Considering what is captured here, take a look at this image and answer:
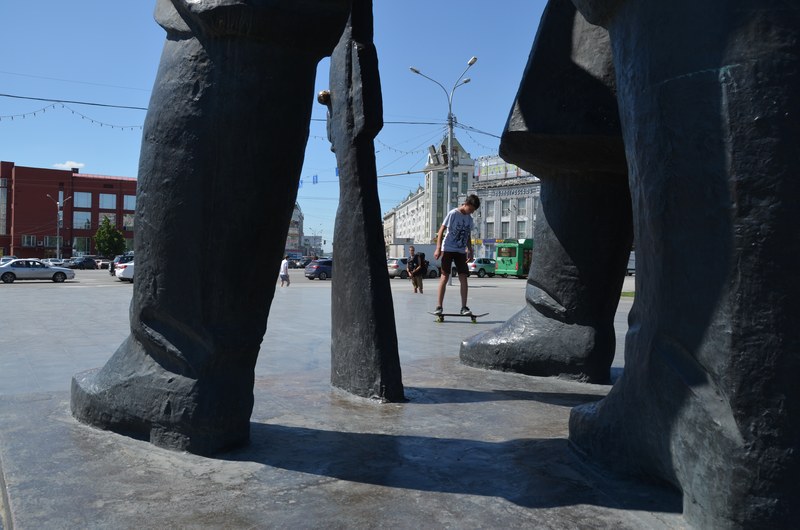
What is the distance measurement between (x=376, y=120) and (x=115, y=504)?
68.8 inches

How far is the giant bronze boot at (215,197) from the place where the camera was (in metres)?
1.74

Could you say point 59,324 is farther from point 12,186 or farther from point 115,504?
point 12,186

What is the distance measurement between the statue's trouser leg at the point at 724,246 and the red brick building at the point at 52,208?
2420 inches

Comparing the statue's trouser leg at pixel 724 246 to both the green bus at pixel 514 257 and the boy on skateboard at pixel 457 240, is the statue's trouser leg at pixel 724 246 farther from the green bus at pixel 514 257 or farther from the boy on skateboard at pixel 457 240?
the green bus at pixel 514 257

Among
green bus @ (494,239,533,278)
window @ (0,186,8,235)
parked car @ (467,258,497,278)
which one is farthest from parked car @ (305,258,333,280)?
window @ (0,186,8,235)

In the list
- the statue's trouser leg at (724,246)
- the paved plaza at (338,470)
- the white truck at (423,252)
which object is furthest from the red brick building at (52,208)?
the statue's trouser leg at (724,246)

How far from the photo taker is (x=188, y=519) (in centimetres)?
136

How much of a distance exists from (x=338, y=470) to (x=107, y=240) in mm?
65216

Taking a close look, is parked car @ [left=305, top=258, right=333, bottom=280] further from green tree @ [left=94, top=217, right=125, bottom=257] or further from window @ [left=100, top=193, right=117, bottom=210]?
window @ [left=100, top=193, right=117, bottom=210]

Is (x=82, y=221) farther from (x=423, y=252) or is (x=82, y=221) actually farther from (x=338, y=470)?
(x=338, y=470)

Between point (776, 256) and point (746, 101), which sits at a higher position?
point (746, 101)

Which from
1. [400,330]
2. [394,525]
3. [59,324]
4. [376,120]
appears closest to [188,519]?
[394,525]

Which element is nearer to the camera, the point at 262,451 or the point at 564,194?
the point at 262,451

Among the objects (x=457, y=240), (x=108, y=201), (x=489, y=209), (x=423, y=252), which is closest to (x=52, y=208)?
(x=108, y=201)
